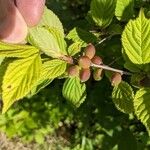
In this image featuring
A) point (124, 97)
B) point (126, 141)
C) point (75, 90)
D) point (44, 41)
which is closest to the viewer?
point (44, 41)

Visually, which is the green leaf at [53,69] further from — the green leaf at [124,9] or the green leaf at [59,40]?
the green leaf at [124,9]

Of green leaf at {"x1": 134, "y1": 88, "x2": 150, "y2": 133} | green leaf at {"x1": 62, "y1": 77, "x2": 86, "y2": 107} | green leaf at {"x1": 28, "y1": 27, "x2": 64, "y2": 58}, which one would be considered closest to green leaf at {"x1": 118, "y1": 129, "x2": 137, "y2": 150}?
green leaf at {"x1": 62, "y1": 77, "x2": 86, "y2": 107}

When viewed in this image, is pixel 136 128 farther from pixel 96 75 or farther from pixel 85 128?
pixel 96 75

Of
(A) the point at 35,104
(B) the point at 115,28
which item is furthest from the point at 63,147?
(B) the point at 115,28

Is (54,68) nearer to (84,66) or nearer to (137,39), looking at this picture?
(84,66)

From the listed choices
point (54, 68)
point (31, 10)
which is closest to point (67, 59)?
point (54, 68)
